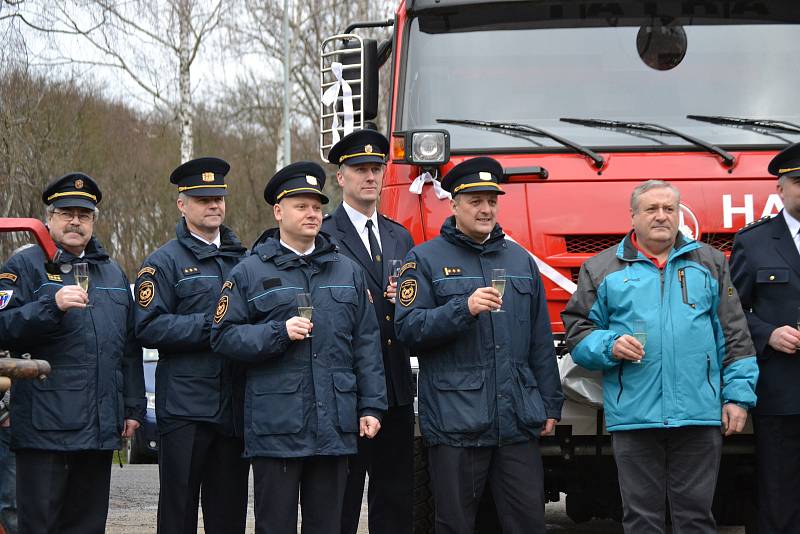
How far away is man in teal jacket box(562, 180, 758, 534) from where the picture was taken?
5.66 metres

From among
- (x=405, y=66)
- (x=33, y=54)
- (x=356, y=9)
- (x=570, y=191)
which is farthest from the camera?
(x=356, y=9)

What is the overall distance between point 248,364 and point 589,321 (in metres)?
1.54

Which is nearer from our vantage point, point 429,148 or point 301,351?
point 301,351

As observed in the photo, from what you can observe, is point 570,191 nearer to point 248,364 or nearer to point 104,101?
point 248,364

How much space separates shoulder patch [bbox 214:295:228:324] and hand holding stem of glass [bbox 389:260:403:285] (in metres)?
0.83

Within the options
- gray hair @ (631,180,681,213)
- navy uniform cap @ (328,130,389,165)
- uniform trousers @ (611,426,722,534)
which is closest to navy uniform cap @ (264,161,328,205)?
navy uniform cap @ (328,130,389,165)

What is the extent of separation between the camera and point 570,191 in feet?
20.9

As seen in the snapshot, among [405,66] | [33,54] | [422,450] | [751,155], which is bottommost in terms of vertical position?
[422,450]

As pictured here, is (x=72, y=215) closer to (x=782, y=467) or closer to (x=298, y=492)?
(x=298, y=492)

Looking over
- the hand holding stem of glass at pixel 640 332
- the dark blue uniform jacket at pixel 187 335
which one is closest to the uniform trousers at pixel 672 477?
the hand holding stem of glass at pixel 640 332

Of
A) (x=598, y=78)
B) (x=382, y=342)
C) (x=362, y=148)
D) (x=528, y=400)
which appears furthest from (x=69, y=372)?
(x=598, y=78)

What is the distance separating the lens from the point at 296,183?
5.89 m

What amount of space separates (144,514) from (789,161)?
17.5 feet

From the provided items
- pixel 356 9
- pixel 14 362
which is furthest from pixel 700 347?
pixel 356 9
